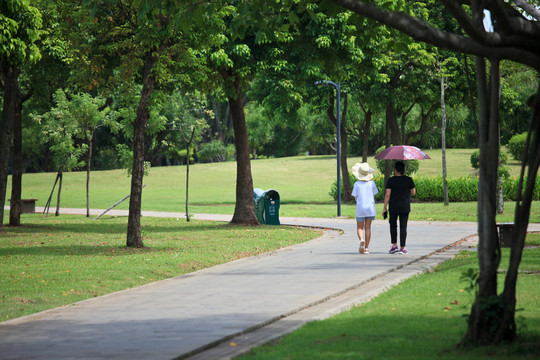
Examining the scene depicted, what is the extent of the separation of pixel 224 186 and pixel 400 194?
43.6 m

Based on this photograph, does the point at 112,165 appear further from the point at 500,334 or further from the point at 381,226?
the point at 500,334

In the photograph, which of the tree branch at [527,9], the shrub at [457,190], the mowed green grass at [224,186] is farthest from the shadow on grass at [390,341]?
the shrub at [457,190]

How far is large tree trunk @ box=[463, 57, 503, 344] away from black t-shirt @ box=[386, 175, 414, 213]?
8.04m

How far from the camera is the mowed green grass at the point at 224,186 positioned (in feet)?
116

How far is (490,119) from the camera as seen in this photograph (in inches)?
249

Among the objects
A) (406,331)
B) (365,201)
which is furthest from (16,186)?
(406,331)

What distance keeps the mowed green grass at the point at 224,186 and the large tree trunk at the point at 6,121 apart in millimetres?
13002

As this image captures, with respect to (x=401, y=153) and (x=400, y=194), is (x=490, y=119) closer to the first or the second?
(x=400, y=194)

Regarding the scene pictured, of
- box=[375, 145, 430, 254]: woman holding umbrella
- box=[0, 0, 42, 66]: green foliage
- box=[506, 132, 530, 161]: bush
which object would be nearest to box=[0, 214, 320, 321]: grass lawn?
box=[375, 145, 430, 254]: woman holding umbrella

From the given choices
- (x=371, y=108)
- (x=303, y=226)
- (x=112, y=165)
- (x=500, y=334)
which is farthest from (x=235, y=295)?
(x=112, y=165)

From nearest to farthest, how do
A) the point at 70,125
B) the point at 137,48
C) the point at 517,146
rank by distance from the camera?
the point at 137,48 < the point at 70,125 < the point at 517,146

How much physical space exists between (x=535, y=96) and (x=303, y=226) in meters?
17.2

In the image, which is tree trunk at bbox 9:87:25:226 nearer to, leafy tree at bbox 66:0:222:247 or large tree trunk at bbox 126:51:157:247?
leafy tree at bbox 66:0:222:247

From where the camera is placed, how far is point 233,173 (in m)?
66.8
